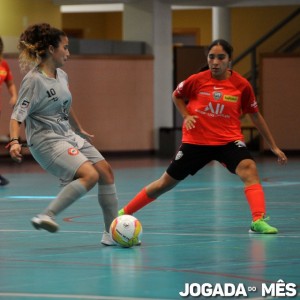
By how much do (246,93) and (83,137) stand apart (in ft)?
5.31

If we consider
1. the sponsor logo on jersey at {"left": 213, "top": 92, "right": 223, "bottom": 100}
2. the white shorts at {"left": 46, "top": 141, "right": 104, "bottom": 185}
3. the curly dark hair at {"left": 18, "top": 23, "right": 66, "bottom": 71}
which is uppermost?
the curly dark hair at {"left": 18, "top": 23, "right": 66, "bottom": 71}

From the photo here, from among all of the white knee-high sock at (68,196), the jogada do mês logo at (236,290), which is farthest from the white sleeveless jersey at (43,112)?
the jogada do mês logo at (236,290)

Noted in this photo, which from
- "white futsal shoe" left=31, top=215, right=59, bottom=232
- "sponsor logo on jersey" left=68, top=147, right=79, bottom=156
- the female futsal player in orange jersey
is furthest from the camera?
the female futsal player in orange jersey

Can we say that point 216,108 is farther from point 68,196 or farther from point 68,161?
point 68,196

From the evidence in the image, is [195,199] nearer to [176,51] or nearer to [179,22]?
[176,51]

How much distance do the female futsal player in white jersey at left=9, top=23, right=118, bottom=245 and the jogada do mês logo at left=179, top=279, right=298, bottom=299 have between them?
2.07 metres

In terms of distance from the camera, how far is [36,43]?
8555mm

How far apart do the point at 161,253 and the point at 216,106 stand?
6.94ft

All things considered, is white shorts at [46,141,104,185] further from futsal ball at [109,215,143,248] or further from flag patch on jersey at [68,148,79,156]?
futsal ball at [109,215,143,248]

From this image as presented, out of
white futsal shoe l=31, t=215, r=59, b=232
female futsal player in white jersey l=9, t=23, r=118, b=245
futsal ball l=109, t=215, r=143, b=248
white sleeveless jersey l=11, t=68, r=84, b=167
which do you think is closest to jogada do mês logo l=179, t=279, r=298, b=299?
white futsal shoe l=31, t=215, r=59, b=232

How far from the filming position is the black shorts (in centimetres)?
965

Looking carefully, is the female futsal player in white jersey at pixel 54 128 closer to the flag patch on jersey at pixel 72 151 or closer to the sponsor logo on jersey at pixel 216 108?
the flag patch on jersey at pixel 72 151

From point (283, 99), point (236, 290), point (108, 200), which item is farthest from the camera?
point (283, 99)

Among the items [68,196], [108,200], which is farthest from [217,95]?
[68,196]
